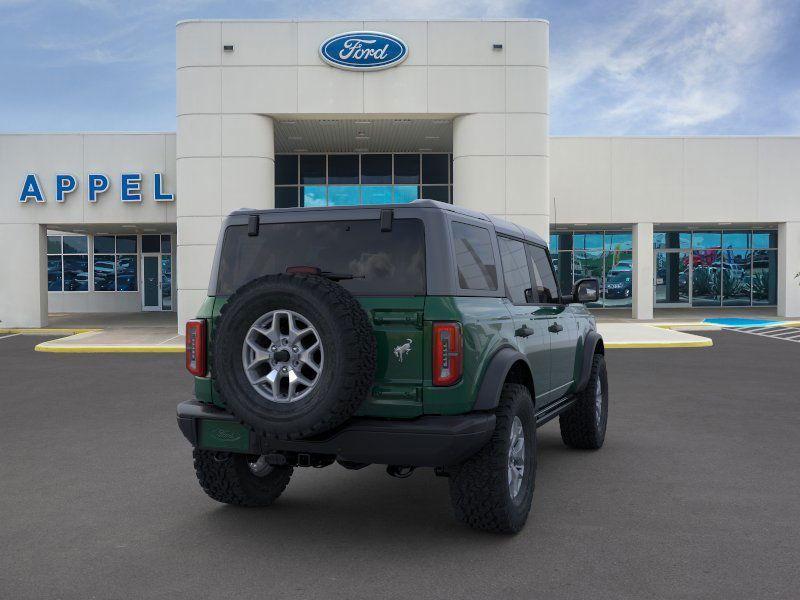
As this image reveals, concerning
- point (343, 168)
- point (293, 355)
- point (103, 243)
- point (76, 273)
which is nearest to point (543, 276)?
point (293, 355)

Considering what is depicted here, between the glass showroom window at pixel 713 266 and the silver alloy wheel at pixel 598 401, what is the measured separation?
Result: 1082 inches

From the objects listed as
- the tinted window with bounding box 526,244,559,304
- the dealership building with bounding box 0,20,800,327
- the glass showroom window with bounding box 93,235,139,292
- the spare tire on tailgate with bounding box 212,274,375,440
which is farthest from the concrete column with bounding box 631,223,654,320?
the spare tire on tailgate with bounding box 212,274,375,440

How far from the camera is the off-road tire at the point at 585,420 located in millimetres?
6957

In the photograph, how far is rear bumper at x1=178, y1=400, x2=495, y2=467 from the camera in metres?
4.17

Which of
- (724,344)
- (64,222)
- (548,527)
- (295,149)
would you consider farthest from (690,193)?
(548,527)

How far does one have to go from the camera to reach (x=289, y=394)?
13.7 feet

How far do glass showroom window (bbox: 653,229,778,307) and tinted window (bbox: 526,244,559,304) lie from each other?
2826cm

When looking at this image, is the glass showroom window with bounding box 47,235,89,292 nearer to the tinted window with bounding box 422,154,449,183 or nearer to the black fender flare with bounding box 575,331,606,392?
the tinted window with bounding box 422,154,449,183

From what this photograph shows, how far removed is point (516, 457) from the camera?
4.85m

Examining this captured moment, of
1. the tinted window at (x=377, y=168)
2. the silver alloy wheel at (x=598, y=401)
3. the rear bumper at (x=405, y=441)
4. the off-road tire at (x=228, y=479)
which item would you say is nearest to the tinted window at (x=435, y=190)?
the tinted window at (x=377, y=168)

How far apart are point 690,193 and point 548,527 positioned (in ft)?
77.5

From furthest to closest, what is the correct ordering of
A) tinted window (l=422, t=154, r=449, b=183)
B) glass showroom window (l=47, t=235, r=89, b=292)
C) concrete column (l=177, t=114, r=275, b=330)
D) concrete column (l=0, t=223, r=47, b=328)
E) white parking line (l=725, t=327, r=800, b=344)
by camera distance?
glass showroom window (l=47, t=235, r=89, b=292)
tinted window (l=422, t=154, r=449, b=183)
concrete column (l=0, t=223, r=47, b=328)
concrete column (l=177, t=114, r=275, b=330)
white parking line (l=725, t=327, r=800, b=344)

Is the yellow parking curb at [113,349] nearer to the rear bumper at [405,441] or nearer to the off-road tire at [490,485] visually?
the rear bumper at [405,441]

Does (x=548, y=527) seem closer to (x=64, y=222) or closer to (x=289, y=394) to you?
(x=289, y=394)
